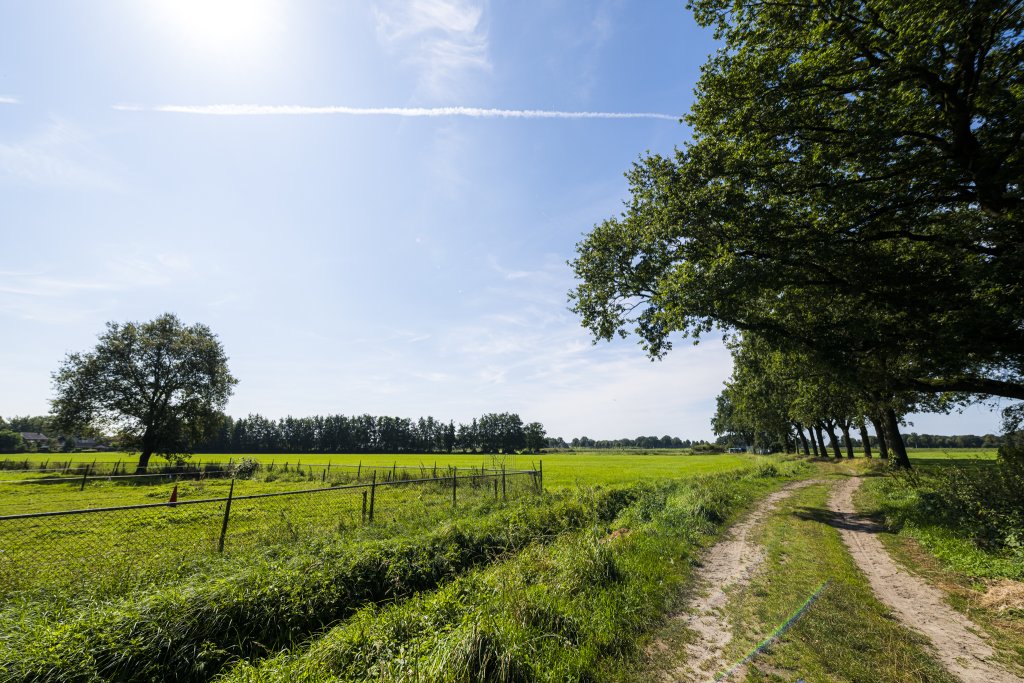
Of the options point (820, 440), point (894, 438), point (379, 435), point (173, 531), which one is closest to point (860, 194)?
point (173, 531)

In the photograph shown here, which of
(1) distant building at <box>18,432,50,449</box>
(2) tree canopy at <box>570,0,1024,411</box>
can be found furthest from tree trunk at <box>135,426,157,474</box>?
(1) distant building at <box>18,432,50,449</box>

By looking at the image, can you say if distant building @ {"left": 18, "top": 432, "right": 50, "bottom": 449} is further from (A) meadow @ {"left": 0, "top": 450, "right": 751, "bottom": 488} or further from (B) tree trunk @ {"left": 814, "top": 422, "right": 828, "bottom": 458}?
(B) tree trunk @ {"left": 814, "top": 422, "right": 828, "bottom": 458}

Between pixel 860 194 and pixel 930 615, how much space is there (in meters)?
10.1

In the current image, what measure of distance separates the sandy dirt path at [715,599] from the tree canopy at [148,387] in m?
52.2

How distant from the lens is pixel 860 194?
10547mm

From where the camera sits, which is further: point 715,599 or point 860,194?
point 860,194

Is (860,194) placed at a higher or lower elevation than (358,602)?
higher

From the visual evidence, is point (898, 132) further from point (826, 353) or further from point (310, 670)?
point (310, 670)

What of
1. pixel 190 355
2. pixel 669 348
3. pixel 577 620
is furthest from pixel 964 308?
pixel 190 355

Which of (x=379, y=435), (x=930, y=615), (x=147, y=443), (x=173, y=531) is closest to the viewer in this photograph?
(x=930, y=615)

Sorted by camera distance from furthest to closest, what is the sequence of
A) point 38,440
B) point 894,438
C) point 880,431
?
1. point 38,440
2. point 880,431
3. point 894,438

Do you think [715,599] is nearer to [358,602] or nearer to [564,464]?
[358,602]

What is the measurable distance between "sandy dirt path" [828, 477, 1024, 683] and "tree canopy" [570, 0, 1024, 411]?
640cm

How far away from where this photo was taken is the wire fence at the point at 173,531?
7.95m
